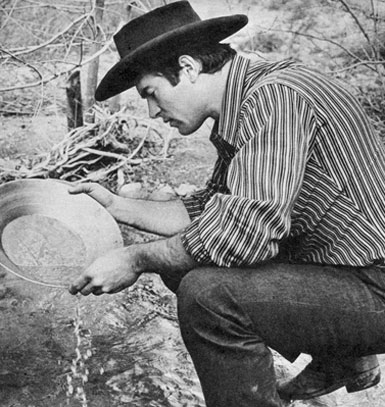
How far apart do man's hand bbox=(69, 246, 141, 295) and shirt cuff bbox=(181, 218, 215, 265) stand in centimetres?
21

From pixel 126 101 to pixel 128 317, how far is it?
3.11 m

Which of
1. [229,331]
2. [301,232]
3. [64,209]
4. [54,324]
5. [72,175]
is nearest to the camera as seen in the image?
[229,331]

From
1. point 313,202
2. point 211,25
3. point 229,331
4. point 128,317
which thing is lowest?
point 128,317

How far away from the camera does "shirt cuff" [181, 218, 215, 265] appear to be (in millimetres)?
2047

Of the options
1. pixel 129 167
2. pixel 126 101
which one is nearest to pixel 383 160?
pixel 129 167

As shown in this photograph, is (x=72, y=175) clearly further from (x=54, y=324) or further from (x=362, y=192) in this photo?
(x=362, y=192)

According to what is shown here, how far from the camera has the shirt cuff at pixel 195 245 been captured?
2.05 m

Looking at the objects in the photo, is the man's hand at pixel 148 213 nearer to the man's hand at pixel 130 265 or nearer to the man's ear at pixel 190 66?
the man's hand at pixel 130 265

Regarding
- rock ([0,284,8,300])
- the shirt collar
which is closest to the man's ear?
the shirt collar

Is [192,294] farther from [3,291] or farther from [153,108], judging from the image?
[3,291]

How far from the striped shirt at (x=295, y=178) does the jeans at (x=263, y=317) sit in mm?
73

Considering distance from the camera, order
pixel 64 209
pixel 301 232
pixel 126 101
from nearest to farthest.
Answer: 1. pixel 301 232
2. pixel 64 209
3. pixel 126 101

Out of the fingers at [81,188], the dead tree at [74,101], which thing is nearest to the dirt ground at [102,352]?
the fingers at [81,188]

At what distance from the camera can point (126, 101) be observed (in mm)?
5969
